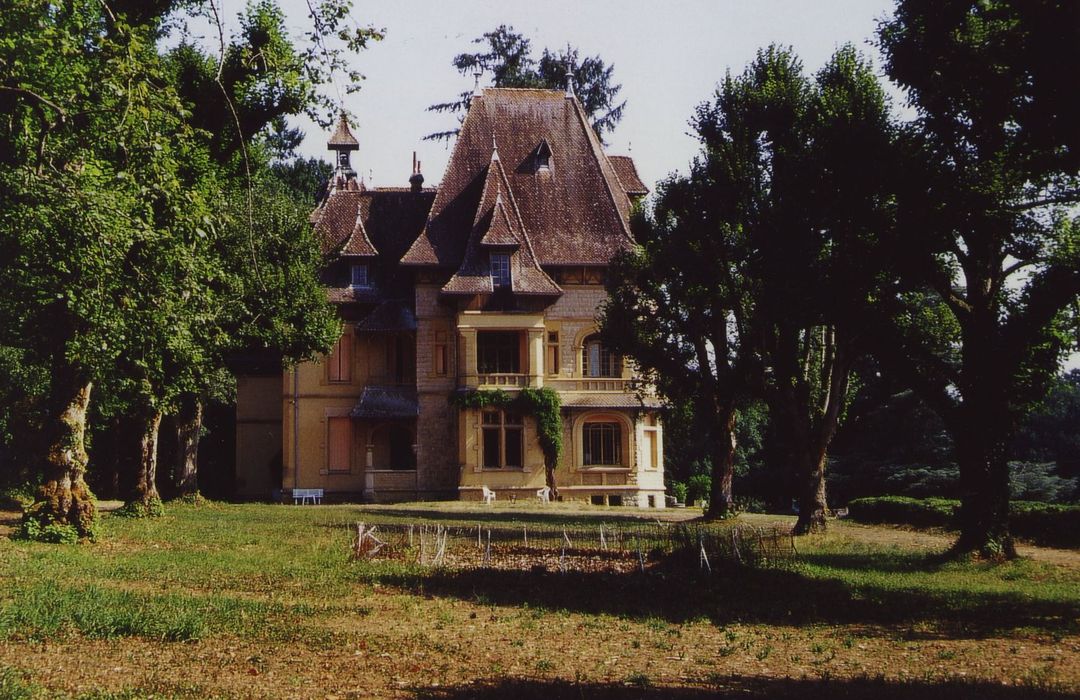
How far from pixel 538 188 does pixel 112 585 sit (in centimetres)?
3446

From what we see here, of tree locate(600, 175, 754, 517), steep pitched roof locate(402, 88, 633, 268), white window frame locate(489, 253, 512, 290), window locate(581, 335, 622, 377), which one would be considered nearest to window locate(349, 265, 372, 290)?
steep pitched roof locate(402, 88, 633, 268)

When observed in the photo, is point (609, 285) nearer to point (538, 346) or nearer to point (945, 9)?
point (538, 346)

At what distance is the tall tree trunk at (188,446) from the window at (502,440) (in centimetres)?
1180

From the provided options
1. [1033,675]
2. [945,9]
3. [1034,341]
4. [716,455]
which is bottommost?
[1033,675]

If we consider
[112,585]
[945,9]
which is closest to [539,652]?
[112,585]

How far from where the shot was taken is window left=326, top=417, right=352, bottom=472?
154ft

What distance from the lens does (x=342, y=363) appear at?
4747cm

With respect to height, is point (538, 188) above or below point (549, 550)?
above

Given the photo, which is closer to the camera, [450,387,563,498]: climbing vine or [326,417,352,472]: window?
[450,387,563,498]: climbing vine

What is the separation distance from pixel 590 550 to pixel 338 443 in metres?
28.1

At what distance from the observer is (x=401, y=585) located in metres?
17.9

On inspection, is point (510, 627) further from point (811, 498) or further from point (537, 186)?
point (537, 186)

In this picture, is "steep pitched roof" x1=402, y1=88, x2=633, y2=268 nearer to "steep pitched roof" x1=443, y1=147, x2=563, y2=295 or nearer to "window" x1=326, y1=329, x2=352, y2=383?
"steep pitched roof" x1=443, y1=147, x2=563, y2=295

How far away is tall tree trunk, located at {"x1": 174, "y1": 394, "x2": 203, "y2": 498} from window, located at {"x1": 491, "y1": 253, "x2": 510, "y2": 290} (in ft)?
43.6
